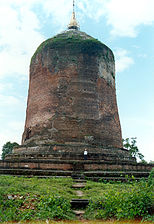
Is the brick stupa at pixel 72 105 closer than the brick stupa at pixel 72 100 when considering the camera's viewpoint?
Yes

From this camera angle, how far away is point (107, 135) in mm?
13117

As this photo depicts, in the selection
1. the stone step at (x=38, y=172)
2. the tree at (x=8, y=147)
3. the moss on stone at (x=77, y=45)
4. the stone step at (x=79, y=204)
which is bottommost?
the stone step at (x=79, y=204)

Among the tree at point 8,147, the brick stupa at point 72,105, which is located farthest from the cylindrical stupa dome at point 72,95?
the tree at point 8,147

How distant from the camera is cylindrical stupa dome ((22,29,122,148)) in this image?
12.5 meters

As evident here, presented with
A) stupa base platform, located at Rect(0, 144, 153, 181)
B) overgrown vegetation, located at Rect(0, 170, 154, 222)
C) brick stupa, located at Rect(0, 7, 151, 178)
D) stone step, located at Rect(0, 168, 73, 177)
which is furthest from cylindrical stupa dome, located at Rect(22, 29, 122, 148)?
overgrown vegetation, located at Rect(0, 170, 154, 222)

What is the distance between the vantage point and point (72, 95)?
A: 13.1 metres

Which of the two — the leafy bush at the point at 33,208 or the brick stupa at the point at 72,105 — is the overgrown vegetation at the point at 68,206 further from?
the brick stupa at the point at 72,105

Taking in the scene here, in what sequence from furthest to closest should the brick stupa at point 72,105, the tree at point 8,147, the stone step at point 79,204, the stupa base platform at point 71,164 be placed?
1. the tree at point 8,147
2. the brick stupa at point 72,105
3. the stupa base platform at point 71,164
4. the stone step at point 79,204

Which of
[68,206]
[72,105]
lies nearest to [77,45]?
[72,105]

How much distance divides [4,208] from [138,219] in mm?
2439

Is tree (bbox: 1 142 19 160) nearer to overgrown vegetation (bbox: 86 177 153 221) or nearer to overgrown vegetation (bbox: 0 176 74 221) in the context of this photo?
overgrown vegetation (bbox: 0 176 74 221)

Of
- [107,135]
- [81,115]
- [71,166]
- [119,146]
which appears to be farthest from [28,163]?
[119,146]

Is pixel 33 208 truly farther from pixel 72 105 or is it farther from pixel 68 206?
pixel 72 105

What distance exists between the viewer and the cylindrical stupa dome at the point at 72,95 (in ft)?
41.1
